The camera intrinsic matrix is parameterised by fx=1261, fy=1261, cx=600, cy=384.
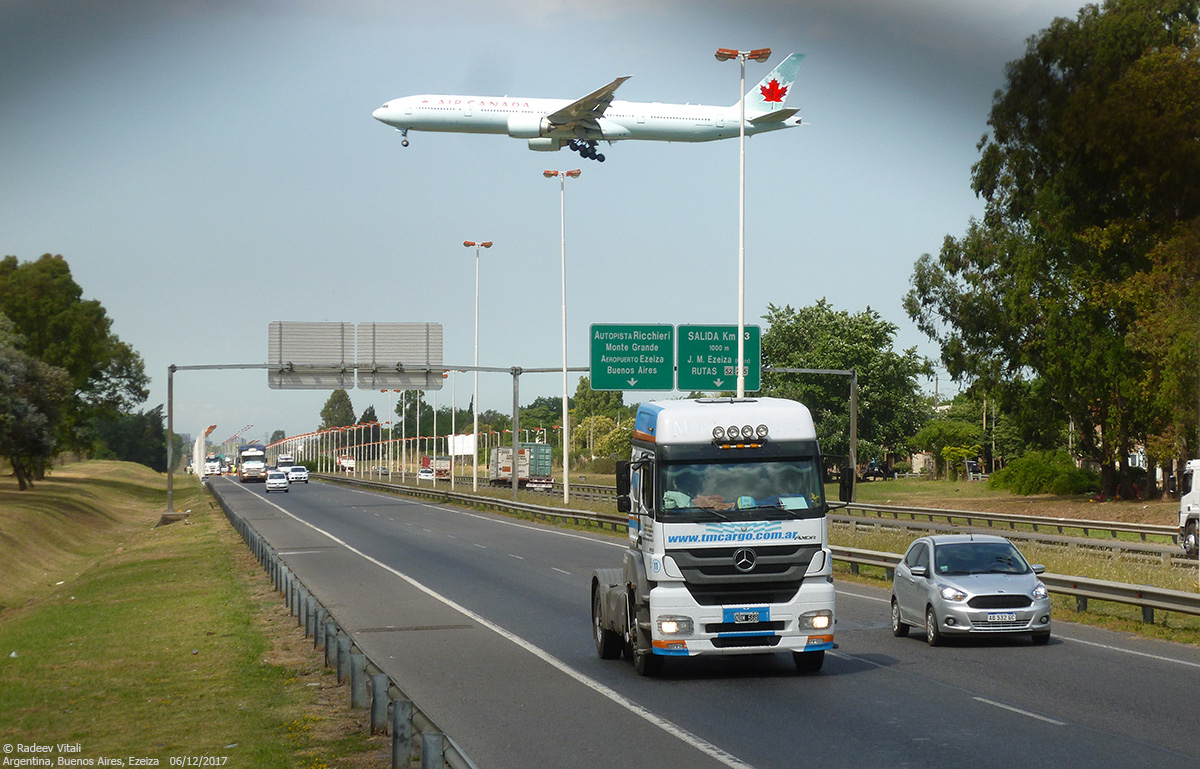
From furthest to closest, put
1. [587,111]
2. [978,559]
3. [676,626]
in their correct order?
[587,111]
[978,559]
[676,626]

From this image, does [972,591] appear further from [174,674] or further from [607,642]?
[174,674]

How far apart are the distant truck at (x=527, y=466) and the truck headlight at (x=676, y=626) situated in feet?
249

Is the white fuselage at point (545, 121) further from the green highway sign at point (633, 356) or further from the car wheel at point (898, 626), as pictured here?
the car wheel at point (898, 626)

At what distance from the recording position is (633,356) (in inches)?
1614

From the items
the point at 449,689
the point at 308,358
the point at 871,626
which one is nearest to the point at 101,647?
the point at 449,689

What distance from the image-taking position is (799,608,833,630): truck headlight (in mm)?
14031

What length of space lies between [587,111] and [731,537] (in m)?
36.4

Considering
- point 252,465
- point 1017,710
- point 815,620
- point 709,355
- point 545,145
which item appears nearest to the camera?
point 1017,710

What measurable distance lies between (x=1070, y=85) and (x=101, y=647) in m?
51.7

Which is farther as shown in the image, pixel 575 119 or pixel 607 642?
pixel 575 119

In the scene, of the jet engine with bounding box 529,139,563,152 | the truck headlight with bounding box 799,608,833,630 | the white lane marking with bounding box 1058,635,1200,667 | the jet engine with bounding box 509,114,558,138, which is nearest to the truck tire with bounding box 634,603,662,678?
the truck headlight with bounding box 799,608,833,630

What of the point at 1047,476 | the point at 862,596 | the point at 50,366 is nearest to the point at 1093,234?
the point at 1047,476

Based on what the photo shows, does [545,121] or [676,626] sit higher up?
[545,121]

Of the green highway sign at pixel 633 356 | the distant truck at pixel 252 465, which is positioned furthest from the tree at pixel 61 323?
the green highway sign at pixel 633 356
